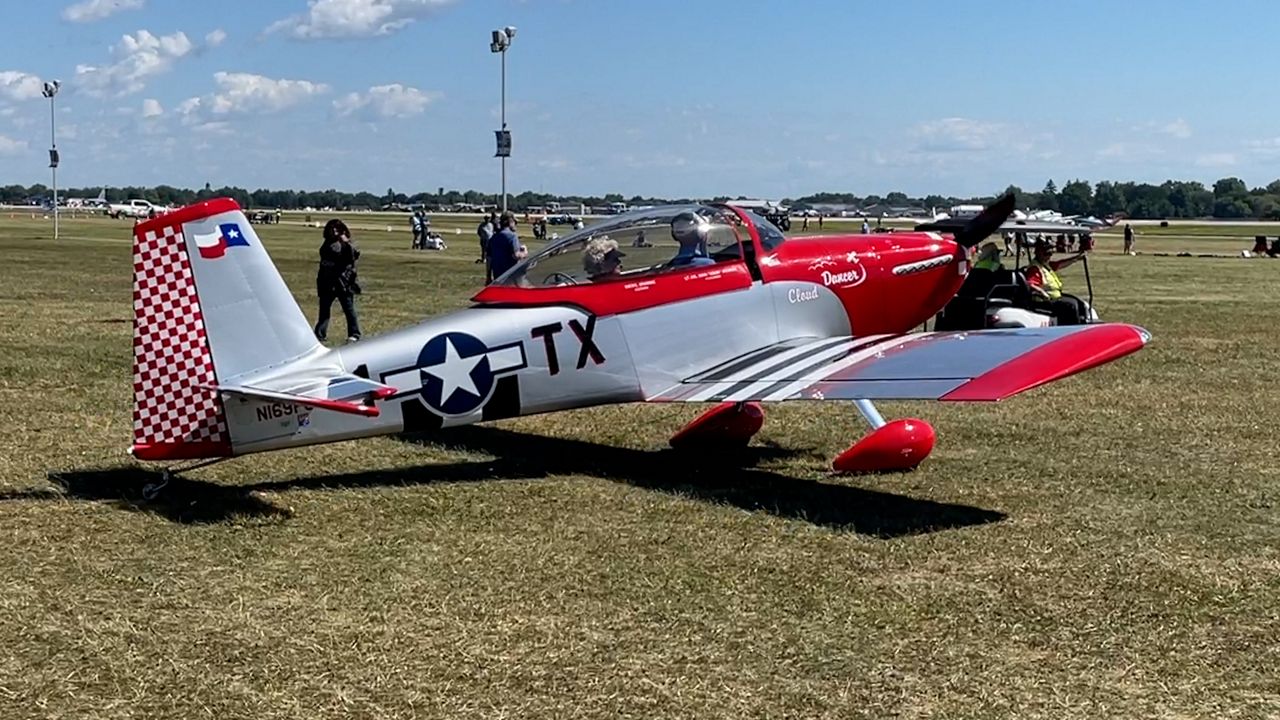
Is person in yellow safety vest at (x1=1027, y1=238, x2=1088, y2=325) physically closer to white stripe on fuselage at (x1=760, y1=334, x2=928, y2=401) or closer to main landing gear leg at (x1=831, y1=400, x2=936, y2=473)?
white stripe on fuselage at (x1=760, y1=334, x2=928, y2=401)

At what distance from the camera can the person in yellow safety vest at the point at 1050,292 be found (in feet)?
45.7

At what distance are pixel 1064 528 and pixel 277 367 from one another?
13.9ft

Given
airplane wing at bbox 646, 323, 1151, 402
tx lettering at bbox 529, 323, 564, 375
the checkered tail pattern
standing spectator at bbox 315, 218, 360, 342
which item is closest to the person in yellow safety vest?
airplane wing at bbox 646, 323, 1151, 402

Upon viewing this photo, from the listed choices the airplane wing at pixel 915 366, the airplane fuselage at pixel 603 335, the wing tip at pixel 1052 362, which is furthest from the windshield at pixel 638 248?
the wing tip at pixel 1052 362

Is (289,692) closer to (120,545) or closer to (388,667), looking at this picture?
(388,667)

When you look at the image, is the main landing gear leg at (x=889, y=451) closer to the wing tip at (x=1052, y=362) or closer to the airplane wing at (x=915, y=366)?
the airplane wing at (x=915, y=366)

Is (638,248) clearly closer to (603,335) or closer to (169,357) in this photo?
(603,335)

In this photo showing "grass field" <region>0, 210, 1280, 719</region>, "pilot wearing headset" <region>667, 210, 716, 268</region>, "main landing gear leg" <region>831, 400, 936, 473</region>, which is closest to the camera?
"grass field" <region>0, 210, 1280, 719</region>

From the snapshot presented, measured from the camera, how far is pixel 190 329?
20.2 ft

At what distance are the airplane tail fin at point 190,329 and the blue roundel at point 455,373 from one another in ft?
2.99

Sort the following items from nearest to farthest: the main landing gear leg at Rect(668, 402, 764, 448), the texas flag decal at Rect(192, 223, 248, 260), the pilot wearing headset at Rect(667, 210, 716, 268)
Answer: the texas flag decal at Rect(192, 223, 248, 260) → the pilot wearing headset at Rect(667, 210, 716, 268) → the main landing gear leg at Rect(668, 402, 764, 448)

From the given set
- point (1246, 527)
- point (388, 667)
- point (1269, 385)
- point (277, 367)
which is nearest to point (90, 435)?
point (277, 367)

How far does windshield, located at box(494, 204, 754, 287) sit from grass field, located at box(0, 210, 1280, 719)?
1.29 metres

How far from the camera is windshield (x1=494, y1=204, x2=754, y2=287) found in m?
7.66
